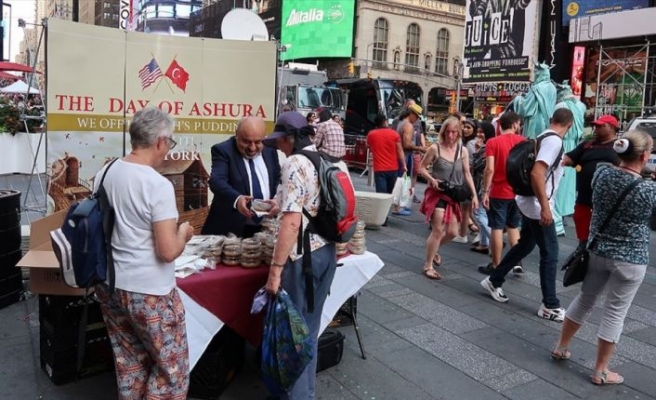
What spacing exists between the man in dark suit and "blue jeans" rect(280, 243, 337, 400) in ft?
3.31

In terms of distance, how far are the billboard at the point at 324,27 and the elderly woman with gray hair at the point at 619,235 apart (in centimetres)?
4977

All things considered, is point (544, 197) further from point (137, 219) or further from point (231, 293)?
point (137, 219)

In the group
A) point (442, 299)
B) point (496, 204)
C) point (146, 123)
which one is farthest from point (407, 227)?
point (146, 123)

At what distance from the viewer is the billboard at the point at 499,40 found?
104 ft

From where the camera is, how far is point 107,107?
18.6 ft

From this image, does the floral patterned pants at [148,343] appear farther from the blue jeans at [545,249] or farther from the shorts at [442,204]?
the shorts at [442,204]

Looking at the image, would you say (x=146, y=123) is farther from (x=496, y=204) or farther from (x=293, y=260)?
(x=496, y=204)

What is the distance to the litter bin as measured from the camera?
4863 millimetres

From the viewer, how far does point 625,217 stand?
3.65 meters

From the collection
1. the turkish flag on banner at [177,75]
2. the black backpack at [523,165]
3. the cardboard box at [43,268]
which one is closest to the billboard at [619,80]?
the black backpack at [523,165]

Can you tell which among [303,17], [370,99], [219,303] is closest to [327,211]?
[219,303]

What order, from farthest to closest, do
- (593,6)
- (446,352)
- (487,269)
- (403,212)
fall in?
(593,6), (403,212), (487,269), (446,352)

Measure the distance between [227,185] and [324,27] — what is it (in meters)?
50.1

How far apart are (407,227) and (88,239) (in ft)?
23.0
